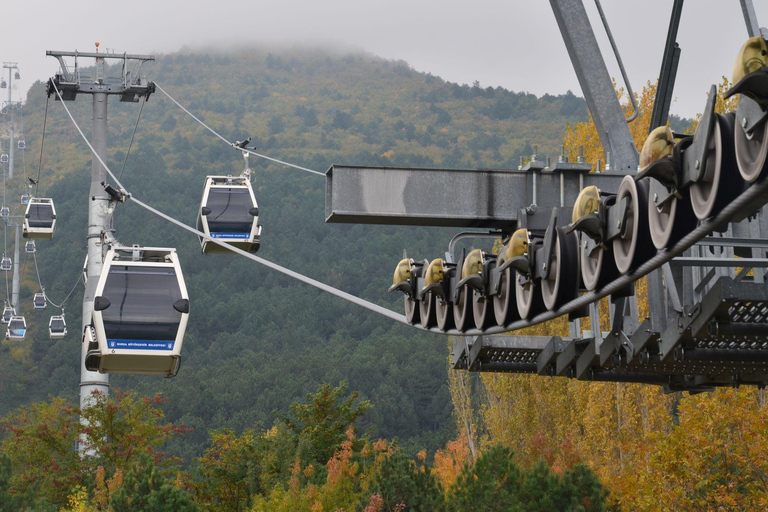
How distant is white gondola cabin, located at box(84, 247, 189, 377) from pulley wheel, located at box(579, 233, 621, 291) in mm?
10302

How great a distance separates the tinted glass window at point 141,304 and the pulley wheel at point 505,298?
28.7ft

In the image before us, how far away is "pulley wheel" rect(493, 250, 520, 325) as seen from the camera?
33.3 feet

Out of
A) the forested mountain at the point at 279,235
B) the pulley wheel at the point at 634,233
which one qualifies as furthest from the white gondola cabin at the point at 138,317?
the forested mountain at the point at 279,235

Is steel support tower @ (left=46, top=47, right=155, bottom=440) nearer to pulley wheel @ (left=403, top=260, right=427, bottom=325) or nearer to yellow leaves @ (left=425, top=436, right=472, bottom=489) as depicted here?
pulley wheel @ (left=403, top=260, right=427, bottom=325)

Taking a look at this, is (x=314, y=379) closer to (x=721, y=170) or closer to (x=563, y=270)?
(x=563, y=270)

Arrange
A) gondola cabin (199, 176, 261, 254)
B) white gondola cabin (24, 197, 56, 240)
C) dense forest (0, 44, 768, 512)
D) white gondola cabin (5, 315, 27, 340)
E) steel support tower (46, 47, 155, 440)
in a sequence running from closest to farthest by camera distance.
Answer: steel support tower (46, 47, 155, 440), gondola cabin (199, 176, 261, 254), dense forest (0, 44, 768, 512), white gondola cabin (24, 197, 56, 240), white gondola cabin (5, 315, 27, 340)

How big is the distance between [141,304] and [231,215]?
1020 cm

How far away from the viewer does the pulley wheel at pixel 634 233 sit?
7.78 meters

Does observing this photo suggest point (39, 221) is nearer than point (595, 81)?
No

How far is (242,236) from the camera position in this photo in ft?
92.5

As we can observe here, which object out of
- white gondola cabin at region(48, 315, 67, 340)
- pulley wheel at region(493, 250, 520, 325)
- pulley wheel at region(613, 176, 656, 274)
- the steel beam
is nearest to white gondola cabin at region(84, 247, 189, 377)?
the steel beam

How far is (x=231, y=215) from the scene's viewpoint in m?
28.5

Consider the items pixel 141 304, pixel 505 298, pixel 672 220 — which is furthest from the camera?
pixel 141 304

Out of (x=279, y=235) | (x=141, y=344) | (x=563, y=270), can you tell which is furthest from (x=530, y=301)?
(x=279, y=235)
